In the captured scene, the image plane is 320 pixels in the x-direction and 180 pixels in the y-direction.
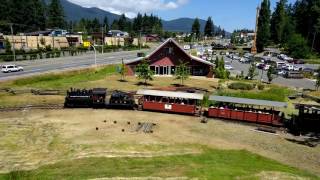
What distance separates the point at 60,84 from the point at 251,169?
3810 cm

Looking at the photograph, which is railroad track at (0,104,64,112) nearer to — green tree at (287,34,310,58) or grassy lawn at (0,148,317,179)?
grassy lawn at (0,148,317,179)

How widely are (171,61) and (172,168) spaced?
154ft

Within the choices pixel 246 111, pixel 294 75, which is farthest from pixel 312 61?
pixel 246 111

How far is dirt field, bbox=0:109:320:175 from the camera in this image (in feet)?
88.3

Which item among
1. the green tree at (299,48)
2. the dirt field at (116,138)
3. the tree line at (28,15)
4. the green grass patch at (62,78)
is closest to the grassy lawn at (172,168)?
the dirt field at (116,138)

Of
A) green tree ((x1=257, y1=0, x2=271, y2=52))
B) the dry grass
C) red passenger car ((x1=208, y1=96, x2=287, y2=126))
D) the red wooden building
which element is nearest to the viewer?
red passenger car ((x1=208, y1=96, x2=287, y2=126))

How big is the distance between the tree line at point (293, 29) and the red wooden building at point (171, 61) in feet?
197

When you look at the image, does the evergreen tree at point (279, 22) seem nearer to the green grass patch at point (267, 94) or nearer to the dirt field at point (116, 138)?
the green grass patch at point (267, 94)

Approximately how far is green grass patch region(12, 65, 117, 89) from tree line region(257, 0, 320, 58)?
236 ft

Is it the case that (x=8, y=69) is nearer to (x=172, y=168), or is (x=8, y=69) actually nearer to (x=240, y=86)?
(x=240, y=86)

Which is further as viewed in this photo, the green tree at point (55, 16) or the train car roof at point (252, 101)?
the green tree at point (55, 16)

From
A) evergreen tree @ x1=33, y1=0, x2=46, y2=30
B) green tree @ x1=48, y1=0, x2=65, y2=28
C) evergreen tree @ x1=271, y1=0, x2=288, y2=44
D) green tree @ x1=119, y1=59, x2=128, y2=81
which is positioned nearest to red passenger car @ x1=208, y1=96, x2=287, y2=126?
green tree @ x1=119, y1=59, x2=128, y2=81

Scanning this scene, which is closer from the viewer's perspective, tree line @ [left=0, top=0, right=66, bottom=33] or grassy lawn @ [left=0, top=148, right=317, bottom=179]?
grassy lawn @ [left=0, top=148, right=317, bottom=179]

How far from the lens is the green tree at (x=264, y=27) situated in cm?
13865
